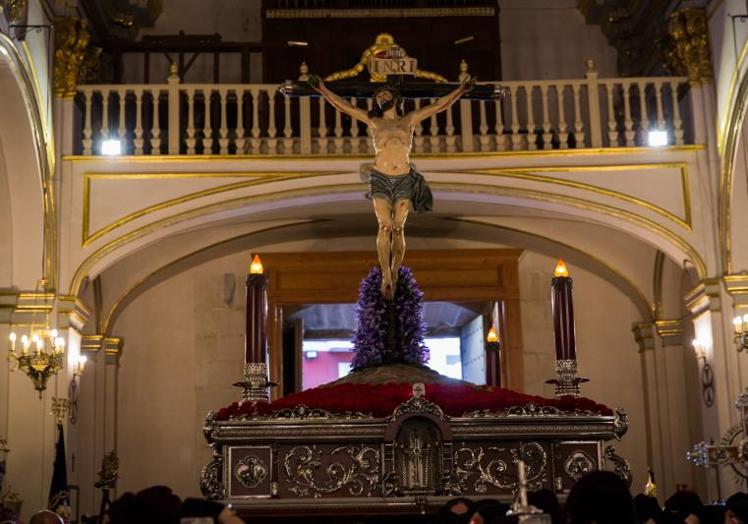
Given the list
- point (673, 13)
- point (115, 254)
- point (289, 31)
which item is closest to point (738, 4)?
point (673, 13)

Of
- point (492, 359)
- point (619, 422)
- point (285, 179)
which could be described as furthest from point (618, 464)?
point (285, 179)

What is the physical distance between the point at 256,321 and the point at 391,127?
150cm

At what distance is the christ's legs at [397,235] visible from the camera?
8139mm

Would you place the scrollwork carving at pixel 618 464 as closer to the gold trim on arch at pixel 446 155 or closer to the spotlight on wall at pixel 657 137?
the gold trim on arch at pixel 446 155

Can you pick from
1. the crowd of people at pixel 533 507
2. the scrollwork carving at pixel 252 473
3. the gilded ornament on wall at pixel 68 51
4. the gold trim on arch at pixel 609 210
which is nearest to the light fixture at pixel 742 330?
the gold trim on arch at pixel 609 210

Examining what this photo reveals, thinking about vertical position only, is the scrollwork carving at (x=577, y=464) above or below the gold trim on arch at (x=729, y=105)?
below

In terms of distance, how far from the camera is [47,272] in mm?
13016

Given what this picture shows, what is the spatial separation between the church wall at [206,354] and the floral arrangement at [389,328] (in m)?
7.20

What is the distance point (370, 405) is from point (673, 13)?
830 centimetres

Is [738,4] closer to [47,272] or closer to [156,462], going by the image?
[47,272]

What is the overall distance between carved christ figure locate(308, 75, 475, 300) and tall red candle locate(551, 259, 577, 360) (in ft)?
3.22

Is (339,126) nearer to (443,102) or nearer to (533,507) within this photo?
(443,102)

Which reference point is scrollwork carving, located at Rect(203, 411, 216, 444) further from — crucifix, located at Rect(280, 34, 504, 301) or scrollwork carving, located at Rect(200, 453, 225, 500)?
crucifix, located at Rect(280, 34, 504, 301)

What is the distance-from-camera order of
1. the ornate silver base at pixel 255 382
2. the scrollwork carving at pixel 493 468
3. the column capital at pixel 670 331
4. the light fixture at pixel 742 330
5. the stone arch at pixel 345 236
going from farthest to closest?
1. the stone arch at pixel 345 236
2. the column capital at pixel 670 331
3. the light fixture at pixel 742 330
4. the ornate silver base at pixel 255 382
5. the scrollwork carving at pixel 493 468
